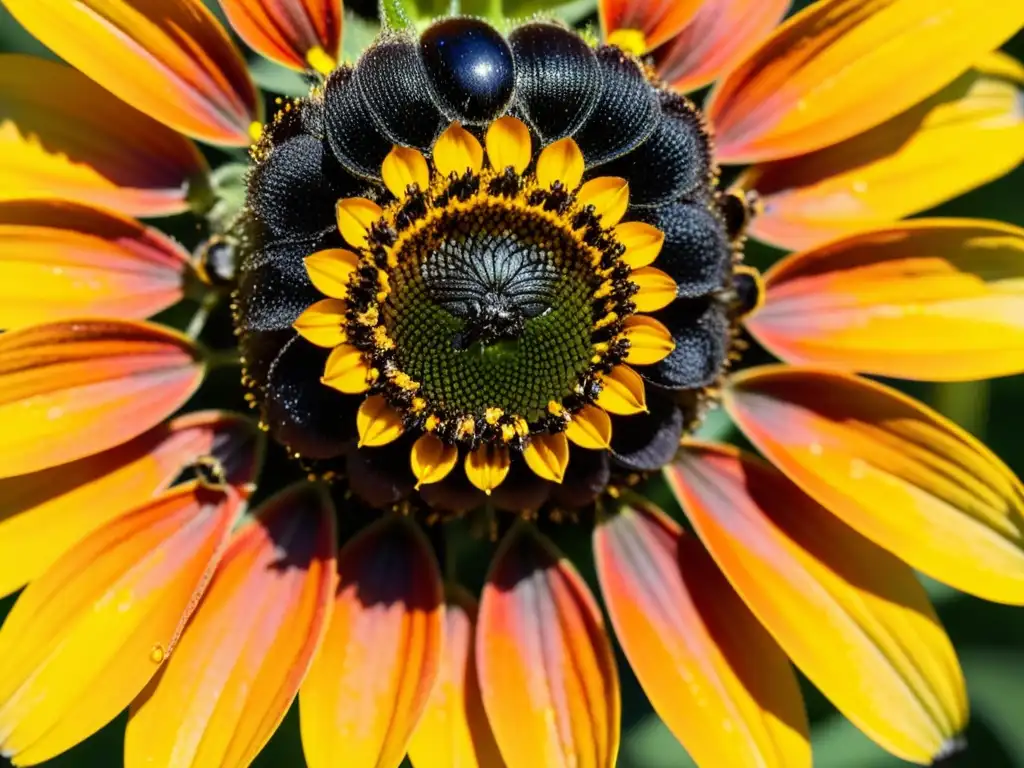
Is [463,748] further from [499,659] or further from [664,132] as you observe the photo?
[664,132]

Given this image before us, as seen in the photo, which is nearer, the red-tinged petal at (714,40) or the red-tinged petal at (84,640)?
the red-tinged petal at (84,640)

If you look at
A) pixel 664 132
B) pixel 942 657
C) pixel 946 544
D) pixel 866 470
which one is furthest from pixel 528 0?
pixel 942 657

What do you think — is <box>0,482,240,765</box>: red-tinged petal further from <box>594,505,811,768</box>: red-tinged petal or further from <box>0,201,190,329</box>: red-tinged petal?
<box>594,505,811,768</box>: red-tinged petal

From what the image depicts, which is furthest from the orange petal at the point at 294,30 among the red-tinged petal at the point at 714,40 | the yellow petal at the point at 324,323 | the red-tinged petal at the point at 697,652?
the red-tinged petal at the point at 697,652

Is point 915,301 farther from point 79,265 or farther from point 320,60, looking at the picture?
point 79,265

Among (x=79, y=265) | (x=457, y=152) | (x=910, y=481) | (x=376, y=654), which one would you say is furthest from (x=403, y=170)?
(x=910, y=481)

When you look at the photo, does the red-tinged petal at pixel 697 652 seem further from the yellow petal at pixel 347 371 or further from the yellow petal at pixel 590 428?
the yellow petal at pixel 347 371
